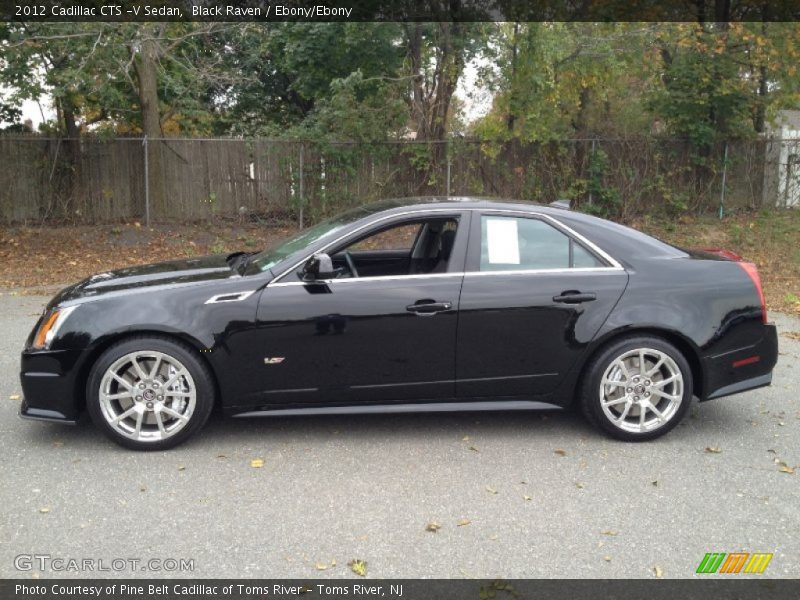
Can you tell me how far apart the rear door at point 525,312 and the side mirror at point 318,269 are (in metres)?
0.87

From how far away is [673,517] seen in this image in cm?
393

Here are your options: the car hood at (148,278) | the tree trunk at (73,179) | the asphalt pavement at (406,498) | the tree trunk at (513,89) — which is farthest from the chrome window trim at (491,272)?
the tree trunk at (73,179)

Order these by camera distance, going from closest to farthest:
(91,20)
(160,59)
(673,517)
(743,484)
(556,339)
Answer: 1. (673,517)
2. (743,484)
3. (556,339)
4. (91,20)
5. (160,59)

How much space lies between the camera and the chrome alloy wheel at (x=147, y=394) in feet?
15.0

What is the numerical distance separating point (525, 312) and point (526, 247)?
0.47 meters

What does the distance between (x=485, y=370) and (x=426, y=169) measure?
11.3 meters

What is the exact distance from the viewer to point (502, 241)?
16.3 feet

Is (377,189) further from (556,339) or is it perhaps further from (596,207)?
(556,339)

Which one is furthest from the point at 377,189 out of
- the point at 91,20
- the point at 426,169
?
the point at 91,20

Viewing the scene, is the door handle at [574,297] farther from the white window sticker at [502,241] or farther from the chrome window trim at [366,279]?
the chrome window trim at [366,279]

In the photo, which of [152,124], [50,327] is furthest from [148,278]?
[152,124]

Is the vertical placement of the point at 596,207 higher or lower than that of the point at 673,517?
higher

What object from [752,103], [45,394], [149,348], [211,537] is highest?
[752,103]
